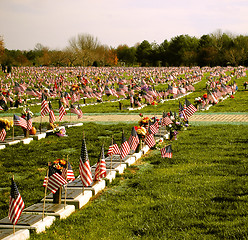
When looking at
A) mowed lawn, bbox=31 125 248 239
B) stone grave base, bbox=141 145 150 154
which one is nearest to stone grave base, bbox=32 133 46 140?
stone grave base, bbox=141 145 150 154

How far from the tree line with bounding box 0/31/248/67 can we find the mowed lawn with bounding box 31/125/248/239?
3407 inches

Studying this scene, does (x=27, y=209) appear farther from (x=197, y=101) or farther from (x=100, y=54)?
(x=100, y=54)

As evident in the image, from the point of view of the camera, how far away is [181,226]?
7.13 meters

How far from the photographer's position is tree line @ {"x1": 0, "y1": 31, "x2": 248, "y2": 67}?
347 ft

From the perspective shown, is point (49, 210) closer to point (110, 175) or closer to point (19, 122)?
point (110, 175)

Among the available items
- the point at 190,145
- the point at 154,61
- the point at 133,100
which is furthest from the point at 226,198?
the point at 154,61

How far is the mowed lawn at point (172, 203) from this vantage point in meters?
7.00

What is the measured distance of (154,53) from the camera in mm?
128375

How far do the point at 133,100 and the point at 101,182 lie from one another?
19.7 meters

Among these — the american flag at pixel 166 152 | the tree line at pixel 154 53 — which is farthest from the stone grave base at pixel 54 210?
the tree line at pixel 154 53

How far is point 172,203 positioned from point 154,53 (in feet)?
401

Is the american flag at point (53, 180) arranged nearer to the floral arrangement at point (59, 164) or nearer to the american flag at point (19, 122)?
the floral arrangement at point (59, 164)

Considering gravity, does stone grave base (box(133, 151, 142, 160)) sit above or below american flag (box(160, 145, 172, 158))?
below

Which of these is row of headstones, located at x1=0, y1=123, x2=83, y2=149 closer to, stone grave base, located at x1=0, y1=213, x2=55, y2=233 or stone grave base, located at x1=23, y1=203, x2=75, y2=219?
stone grave base, located at x1=23, y1=203, x2=75, y2=219
